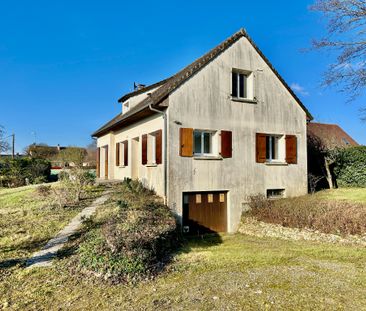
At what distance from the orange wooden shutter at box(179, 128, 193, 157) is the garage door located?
177 cm

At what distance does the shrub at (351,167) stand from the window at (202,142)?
960 centimetres

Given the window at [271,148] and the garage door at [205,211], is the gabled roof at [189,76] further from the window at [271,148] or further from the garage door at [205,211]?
the garage door at [205,211]

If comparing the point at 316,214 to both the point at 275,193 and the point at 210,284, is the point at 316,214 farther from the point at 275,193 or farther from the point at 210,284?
the point at 210,284

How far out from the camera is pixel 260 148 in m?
14.0

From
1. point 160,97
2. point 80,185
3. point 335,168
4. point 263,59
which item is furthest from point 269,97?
point 80,185

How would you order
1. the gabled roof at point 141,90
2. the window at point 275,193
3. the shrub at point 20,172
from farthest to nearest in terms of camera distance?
1. the shrub at point 20,172
2. the gabled roof at point 141,90
3. the window at point 275,193

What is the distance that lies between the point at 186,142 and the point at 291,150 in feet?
20.1

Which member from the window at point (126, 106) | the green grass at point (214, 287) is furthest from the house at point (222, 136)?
the green grass at point (214, 287)

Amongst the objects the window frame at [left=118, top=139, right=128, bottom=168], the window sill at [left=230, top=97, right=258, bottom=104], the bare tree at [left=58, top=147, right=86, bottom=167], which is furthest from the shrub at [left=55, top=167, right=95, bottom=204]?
the window sill at [left=230, top=97, right=258, bottom=104]

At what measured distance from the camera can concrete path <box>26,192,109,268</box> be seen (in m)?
6.56

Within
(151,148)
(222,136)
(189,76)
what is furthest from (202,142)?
(189,76)

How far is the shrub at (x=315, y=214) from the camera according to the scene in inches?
380

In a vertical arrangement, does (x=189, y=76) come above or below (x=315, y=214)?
above

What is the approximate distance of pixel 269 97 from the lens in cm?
1450
